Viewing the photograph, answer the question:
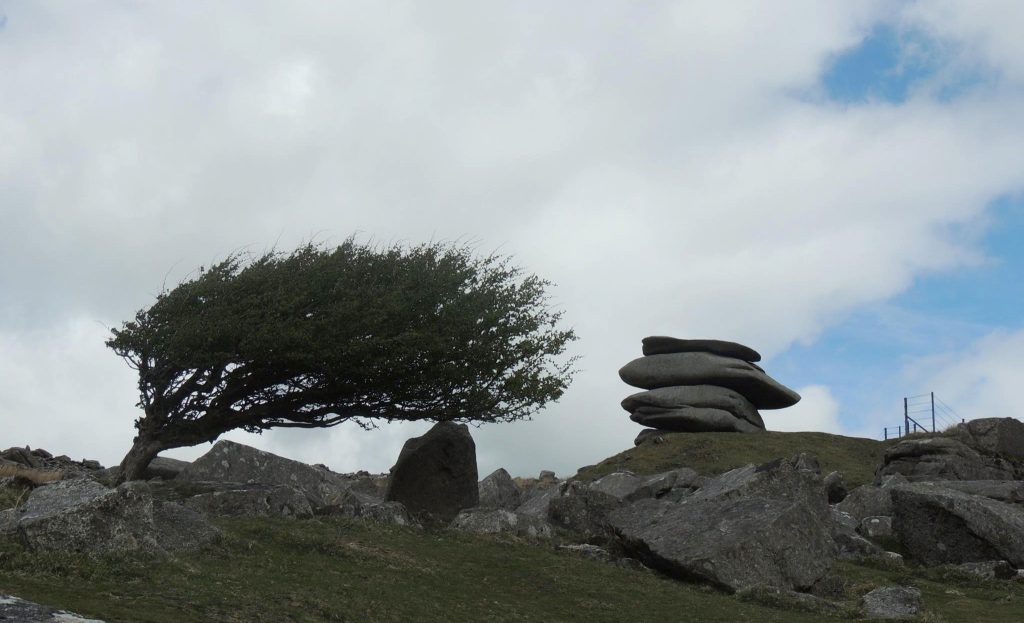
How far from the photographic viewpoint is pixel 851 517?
Answer: 3158cm

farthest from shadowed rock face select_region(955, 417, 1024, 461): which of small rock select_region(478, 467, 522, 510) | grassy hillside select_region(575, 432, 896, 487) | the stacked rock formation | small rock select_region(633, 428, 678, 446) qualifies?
small rock select_region(478, 467, 522, 510)

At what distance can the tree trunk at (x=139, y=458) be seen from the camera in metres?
31.3

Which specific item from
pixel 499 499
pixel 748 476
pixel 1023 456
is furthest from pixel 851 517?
pixel 1023 456

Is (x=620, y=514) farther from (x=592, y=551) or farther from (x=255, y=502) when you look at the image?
(x=255, y=502)

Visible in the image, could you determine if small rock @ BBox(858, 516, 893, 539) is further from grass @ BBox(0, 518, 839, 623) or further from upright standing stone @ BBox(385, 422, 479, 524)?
upright standing stone @ BBox(385, 422, 479, 524)

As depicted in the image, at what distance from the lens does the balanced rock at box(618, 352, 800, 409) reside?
62938 mm

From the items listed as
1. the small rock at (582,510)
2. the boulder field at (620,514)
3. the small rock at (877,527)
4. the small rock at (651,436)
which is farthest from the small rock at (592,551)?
the small rock at (651,436)

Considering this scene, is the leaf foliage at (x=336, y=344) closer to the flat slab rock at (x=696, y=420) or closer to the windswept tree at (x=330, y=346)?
the windswept tree at (x=330, y=346)

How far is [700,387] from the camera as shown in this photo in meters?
62.1

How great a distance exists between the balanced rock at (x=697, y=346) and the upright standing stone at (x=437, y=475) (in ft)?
123

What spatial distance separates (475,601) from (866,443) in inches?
1791

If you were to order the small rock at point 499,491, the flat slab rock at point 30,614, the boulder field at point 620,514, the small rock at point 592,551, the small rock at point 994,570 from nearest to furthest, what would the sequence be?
1. the flat slab rock at point 30,614
2. the boulder field at point 620,514
3. the small rock at point 592,551
4. the small rock at point 994,570
5. the small rock at point 499,491

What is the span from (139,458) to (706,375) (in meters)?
39.1

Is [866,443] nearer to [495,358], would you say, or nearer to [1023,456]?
[1023,456]
